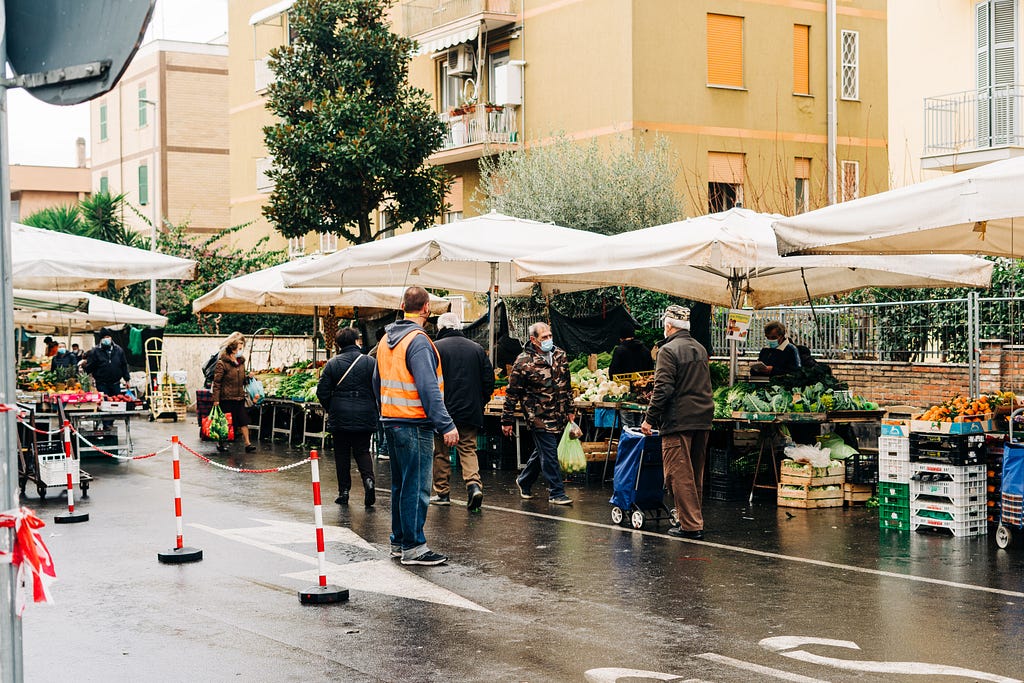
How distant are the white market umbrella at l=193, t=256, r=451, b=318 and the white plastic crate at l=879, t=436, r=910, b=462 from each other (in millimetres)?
10865

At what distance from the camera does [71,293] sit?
69.3 ft

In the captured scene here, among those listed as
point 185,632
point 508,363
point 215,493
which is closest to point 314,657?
point 185,632

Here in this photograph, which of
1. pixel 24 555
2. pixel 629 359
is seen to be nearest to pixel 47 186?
pixel 629 359

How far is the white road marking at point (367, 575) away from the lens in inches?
329

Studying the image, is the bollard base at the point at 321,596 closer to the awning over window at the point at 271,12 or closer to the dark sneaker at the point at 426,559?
the dark sneaker at the point at 426,559

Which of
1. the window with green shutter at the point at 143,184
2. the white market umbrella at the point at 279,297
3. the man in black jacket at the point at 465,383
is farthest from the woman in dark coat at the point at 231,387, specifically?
the window with green shutter at the point at 143,184

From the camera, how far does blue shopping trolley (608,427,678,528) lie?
444 inches

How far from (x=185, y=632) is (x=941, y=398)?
43.2 feet

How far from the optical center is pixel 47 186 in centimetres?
6512

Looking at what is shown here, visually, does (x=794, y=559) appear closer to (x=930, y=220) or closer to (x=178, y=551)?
(x=930, y=220)

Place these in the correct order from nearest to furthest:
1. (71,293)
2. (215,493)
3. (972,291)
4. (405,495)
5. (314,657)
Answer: (314,657)
(405,495)
(215,493)
(972,291)
(71,293)

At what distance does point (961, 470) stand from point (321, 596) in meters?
5.78

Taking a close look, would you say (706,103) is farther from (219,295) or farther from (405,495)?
(405,495)

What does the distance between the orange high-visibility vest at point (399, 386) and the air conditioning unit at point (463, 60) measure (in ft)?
80.6
